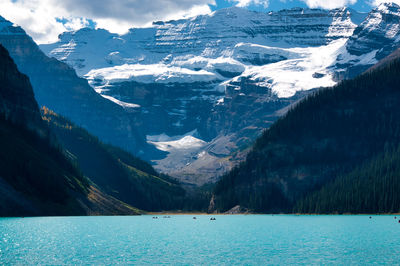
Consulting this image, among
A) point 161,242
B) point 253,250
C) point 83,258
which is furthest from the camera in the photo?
Result: point 161,242

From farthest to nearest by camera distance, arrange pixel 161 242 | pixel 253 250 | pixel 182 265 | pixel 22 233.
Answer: pixel 22 233, pixel 161 242, pixel 253 250, pixel 182 265

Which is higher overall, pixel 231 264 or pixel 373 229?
pixel 373 229

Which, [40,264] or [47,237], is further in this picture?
[47,237]

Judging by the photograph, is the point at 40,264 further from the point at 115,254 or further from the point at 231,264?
the point at 231,264

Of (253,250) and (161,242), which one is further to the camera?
(161,242)

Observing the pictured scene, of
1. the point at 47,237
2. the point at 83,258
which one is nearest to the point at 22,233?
Result: the point at 47,237

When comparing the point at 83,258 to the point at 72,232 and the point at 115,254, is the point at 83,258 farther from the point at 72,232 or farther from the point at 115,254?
the point at 72,232

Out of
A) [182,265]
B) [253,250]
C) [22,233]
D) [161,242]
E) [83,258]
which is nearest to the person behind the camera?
[182,265]

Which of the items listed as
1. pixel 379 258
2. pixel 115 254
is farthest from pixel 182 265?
pixel 379 258

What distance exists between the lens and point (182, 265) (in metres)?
100

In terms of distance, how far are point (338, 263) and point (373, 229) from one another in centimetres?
7299

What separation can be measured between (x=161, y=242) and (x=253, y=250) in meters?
26.7

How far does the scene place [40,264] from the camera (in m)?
100

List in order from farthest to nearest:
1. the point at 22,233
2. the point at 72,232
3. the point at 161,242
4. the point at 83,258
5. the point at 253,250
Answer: the point at 72,232 → the point at 22,233 → the point at 161,242 → the point at 253,250 → the point at 83,258
